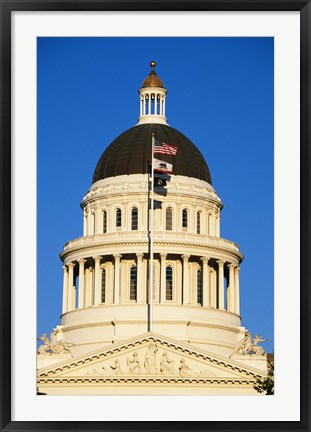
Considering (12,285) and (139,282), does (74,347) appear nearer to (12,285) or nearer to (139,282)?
(139,282)

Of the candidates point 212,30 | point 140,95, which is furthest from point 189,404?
point 140,95

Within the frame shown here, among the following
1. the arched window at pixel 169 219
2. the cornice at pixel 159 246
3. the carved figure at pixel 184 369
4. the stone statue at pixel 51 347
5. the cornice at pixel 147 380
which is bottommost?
the cornice at pixel 147 380

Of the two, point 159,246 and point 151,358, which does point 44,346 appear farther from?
point 159,246

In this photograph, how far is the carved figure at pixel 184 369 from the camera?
9478 cm

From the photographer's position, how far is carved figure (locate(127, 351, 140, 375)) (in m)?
95.2

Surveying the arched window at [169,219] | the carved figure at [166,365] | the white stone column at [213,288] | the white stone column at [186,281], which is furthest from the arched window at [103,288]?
the carved figure at [166,365]

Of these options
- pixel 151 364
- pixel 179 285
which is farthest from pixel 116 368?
pixel 179 285

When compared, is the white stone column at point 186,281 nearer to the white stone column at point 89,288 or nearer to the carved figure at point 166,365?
the white stone column at point 89,288

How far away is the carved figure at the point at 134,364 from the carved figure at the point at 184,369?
8.71 ft

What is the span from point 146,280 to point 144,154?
1034 centimetres

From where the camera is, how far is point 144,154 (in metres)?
118

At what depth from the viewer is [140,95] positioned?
122562mm

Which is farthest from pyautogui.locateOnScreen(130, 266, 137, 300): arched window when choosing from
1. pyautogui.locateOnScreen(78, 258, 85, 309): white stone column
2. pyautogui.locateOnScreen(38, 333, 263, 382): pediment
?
pyautogui.locateOnScreen(38, 333, 263, 382): pediment

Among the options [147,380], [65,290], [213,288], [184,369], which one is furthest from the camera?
[65,290]
